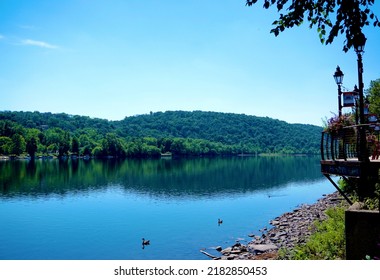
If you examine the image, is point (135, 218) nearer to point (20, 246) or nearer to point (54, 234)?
point (54, 234)

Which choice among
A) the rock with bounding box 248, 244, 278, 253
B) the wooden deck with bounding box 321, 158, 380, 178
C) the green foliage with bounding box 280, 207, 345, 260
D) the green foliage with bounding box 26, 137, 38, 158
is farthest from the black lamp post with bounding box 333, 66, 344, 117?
the green foliage with bounding box 26, 137, 38, 158

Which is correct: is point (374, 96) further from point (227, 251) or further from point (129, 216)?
point (129, 216)

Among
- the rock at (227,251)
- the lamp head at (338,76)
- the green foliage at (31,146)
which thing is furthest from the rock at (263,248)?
the green foliage at (31,146)

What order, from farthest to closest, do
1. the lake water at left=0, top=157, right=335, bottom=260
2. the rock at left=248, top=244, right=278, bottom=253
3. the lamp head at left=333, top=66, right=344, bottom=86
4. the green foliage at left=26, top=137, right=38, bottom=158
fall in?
the green foliage at left=26, top=137, right=38, bottom=158, the lake water at left=0, top=157, right=335, bottom=260, the rock at left=248, top=244, right=278, bottom=253, the lamp head at left=333, top=66, right=344, bottom=86

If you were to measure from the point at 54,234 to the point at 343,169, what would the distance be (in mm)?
23577

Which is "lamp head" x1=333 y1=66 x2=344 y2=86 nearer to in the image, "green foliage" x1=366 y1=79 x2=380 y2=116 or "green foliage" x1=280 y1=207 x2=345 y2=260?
"green foliage" x1=280 y1=207 x2=345 y2=260

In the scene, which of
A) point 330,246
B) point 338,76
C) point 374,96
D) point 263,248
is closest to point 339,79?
point 338,76

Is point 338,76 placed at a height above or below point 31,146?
above

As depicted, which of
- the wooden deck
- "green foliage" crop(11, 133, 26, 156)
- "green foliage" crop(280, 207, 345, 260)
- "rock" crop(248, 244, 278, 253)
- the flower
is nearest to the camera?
the wooden deck

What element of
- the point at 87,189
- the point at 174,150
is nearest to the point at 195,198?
the point at 87,189

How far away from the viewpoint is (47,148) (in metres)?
161

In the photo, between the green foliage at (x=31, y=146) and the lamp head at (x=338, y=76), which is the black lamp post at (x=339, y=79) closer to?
the lamp head at (x=338, y=76)

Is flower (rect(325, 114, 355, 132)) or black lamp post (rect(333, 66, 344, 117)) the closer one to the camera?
flower (rect(325, 114, 355, 132))

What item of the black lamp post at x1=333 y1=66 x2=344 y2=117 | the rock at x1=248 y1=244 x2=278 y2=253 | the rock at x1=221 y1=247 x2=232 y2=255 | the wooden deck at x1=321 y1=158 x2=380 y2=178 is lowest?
the rock at x1=221 y1=247 x2=232 y2=255
